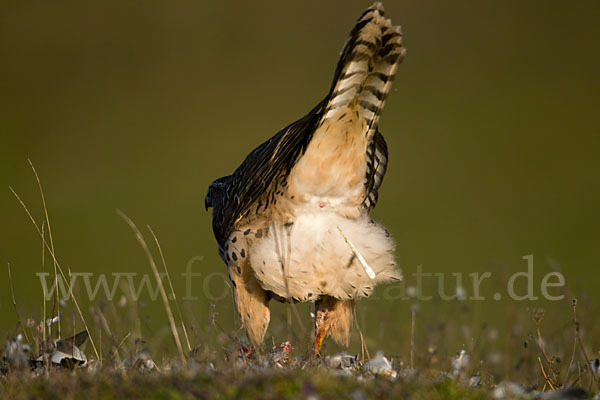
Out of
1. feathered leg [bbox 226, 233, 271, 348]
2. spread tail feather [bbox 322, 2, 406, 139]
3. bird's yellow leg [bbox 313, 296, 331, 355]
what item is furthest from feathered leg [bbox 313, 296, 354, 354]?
spread tail feather [bbox 322, 2, 406, 139]

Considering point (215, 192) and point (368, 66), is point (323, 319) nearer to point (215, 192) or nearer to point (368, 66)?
point (215, 192)

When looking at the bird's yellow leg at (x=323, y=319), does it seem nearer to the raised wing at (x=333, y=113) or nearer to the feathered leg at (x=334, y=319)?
the feathered leg at (x=334, y=319)

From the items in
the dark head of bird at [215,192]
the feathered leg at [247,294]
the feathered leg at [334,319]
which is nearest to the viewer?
the feathered leg at [247,294]

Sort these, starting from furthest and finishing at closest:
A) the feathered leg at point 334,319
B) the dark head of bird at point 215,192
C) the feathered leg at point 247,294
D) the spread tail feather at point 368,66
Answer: the dark head of bird at point 215,192 < the feathered leg at point 334,319 < the feathered leg at point 247,294 < the spread tail feather at point 368,66

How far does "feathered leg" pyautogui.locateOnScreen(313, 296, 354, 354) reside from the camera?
7512mm

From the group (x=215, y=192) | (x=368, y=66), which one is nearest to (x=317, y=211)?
(x=368, y=66)

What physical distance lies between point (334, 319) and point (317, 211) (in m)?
1.19

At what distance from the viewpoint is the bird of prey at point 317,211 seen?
260 inches

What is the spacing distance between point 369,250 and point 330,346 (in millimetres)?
1192

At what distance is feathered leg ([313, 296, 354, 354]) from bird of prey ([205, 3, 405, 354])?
35 millimetres

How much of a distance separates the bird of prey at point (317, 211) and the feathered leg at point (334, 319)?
1.4 inches

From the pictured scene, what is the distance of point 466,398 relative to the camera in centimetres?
446

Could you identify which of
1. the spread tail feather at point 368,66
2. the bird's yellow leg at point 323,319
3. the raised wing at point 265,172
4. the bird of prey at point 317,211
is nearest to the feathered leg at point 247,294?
the bird of prey at point 317,211

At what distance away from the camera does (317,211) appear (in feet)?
23.0
